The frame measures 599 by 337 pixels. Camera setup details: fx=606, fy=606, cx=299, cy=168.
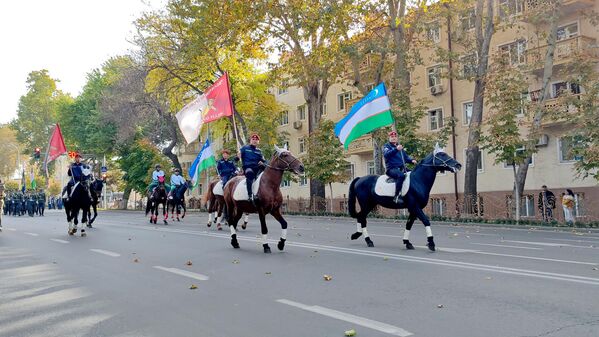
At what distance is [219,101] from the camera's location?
71.2ft

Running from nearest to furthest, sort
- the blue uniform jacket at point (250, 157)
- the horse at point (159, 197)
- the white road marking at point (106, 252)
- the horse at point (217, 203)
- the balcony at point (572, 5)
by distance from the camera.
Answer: the white road marking at point (106, 252) → the blue uniform jacket at point (250, 157) → the horse at point (217, 203) → the horse at point (159, 197) → the balcony at point (572, 5)

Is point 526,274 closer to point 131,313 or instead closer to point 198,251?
point 131,313

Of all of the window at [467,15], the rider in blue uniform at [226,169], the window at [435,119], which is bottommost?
the rider in blue uniform at [226,169]

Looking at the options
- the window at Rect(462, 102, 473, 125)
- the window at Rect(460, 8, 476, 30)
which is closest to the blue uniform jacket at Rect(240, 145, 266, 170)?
the window at Rect(460, 8, 476, 30)

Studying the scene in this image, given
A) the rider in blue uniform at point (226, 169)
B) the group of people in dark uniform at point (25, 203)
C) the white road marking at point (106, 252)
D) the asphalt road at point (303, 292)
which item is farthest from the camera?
the group of people in dark uniform at point (25, 203)

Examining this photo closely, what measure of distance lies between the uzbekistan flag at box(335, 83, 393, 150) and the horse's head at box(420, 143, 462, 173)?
4.91 m

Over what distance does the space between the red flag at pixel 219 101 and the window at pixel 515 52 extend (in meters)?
13.2

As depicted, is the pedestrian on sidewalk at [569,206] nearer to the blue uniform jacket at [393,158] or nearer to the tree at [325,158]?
the tree at [325,158]

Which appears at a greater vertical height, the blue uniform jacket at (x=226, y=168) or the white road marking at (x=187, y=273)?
the blue uniform jacket at (x=226, y=168)

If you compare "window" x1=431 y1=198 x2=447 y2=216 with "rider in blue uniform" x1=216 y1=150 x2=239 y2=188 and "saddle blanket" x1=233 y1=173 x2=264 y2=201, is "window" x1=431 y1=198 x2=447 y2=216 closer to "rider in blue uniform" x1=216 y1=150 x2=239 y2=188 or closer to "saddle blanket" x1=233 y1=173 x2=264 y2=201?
"rider in blue uniform" x1=216 y1=150 x2=239 y2=188

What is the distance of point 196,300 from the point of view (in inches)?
286

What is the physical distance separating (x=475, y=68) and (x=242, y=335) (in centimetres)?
2502

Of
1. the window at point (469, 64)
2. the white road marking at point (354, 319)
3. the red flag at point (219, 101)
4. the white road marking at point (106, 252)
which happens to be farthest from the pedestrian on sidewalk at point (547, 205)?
the white road marking at point (354, 319)

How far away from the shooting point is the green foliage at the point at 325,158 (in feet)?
116
